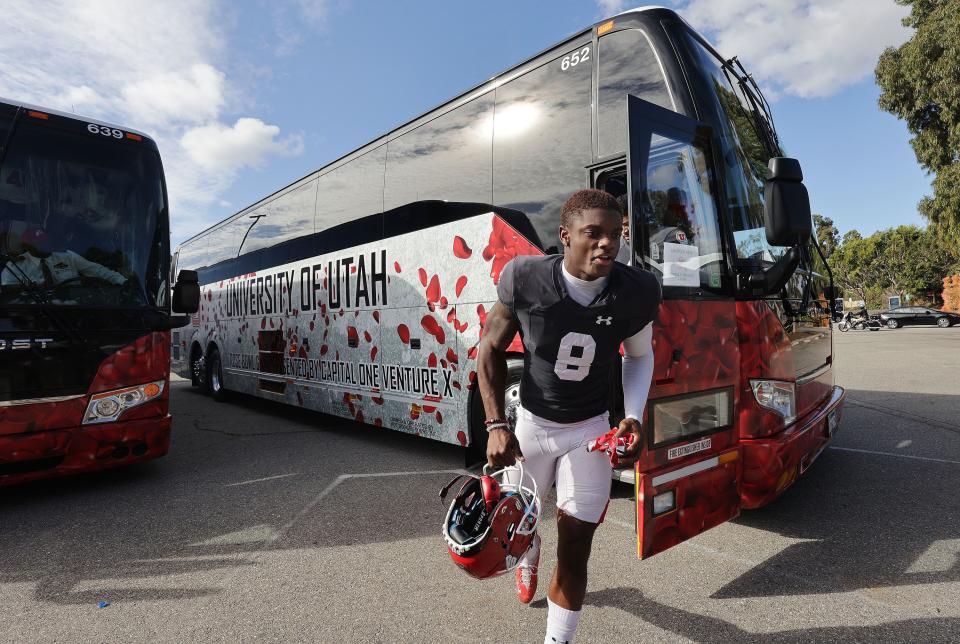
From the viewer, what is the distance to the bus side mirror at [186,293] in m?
5.79

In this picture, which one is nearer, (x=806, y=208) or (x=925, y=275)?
(x=806, y=208)

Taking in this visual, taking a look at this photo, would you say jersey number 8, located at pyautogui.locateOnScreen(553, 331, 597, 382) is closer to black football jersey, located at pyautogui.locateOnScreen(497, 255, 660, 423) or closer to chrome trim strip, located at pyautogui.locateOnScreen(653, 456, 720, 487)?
black football jersey, located at pyautogui.locateOnScreen(497, 255, 660, 423)

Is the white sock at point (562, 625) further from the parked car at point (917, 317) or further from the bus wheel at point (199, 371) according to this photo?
the parked car at point (917, 317)

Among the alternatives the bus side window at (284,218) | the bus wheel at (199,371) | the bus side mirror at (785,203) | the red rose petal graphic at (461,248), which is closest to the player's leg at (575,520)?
the bus side mirror at (785,203)

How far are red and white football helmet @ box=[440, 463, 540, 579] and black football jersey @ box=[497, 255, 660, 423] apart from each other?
1.17ft

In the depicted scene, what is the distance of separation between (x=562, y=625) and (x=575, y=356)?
1.04 meters

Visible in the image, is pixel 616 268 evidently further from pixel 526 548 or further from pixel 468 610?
pixel 468 610

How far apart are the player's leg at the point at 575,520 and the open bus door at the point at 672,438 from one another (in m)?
0.65

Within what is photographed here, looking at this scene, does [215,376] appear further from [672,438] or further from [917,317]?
[917,317]

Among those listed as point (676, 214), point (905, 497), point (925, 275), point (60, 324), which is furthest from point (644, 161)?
point (925, 275)

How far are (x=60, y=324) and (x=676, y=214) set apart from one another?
4.83m

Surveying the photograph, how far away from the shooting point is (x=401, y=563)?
3510mm

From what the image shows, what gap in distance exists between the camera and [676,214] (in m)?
3.56

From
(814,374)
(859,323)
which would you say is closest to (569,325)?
(814,374)
